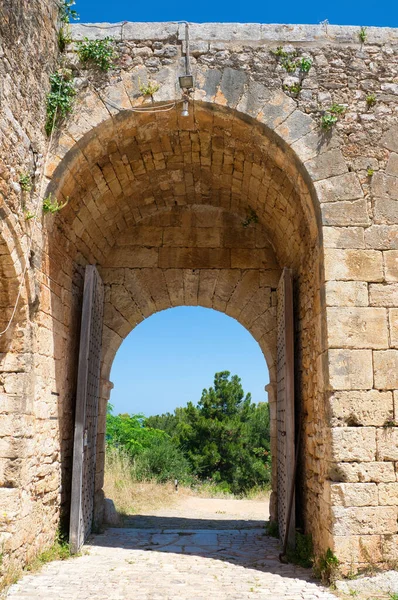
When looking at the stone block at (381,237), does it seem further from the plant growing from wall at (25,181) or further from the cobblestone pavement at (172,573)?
the plant growing from wall at (25,181)

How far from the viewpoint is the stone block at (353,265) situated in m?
4.55

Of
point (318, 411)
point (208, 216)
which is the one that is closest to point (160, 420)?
point (208, 216)

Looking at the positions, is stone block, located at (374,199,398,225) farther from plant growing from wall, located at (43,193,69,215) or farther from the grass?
the grass

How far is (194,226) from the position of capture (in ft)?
23.2

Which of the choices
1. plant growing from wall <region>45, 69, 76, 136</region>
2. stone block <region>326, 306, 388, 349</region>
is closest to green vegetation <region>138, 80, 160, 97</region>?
plant growing from wall <region>45, 69, 76, 136</region>

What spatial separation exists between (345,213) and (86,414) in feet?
10.9

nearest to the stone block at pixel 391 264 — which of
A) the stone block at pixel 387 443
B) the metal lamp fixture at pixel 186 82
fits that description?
the stone block at pixel 387 443

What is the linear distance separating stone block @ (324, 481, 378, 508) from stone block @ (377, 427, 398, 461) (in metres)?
0.24

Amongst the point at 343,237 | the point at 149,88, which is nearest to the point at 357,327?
the point at 343,237

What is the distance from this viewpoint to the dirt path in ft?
13.2

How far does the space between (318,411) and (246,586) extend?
153 centimetres

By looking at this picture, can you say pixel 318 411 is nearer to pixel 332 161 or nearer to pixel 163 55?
pixel 332 161

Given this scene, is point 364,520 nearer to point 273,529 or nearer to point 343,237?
point 343,237

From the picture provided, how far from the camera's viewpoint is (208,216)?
7.08m
